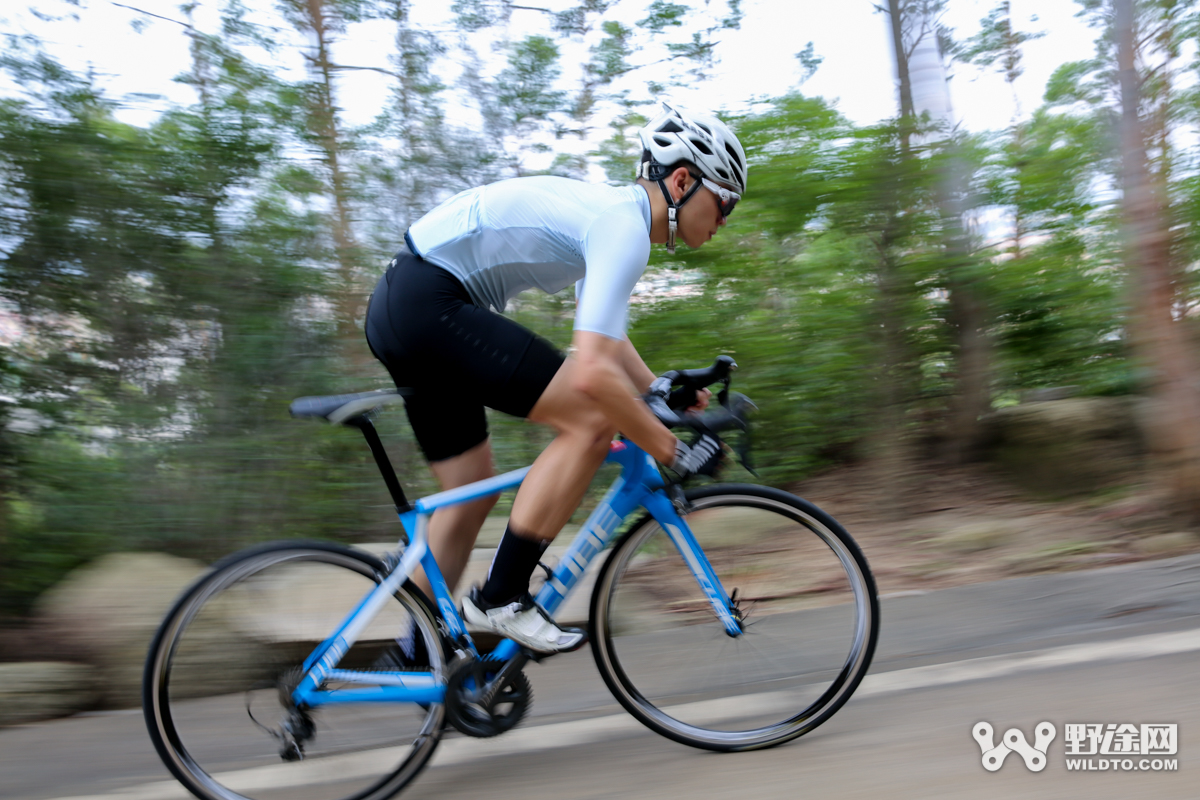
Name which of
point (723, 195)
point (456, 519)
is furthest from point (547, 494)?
point (723, 195)

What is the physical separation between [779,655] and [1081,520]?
3.21 meters

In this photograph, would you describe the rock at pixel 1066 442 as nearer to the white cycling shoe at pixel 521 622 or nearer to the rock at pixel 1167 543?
the rock at pixel 1167 543

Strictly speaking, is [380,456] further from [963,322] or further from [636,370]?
[963,322]

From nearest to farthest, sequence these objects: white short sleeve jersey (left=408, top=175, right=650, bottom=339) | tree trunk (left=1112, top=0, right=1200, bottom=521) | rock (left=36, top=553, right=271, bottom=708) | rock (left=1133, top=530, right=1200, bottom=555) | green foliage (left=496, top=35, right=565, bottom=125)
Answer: white short sleeve jersey (left=408, top=175, right=650, bottom=339), rock (left=36, top=553, right=271, bottom=708), rock (left=1133, top=530, right=1200, bottom=555), tree trunk (left=1112, top=0, right=1200, bottom=521), green foliage (left=496, top=35, right=565, bottom=125)

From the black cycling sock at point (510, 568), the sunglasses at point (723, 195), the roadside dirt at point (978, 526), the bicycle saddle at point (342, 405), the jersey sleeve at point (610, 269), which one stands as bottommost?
the roadside dirt at point (978, 526)

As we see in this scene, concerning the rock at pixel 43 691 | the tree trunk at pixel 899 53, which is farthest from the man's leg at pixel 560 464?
the tree trunk at pixel 899 53

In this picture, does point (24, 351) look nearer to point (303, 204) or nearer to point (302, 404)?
point (303, 204)

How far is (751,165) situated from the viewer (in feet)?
18.6

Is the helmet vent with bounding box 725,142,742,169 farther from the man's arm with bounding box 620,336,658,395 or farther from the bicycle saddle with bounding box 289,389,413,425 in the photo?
the bicycle saddle with bounding box 289,389,413,425

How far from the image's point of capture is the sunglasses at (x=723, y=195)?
246 centimetres

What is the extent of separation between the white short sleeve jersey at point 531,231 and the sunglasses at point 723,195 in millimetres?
183

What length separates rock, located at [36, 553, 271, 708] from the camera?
3.31 meters

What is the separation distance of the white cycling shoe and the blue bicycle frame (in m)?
0.04

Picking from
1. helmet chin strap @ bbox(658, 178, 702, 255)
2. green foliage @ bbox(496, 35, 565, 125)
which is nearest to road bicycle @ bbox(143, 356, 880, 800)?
helmet chin strap @ bbox(658, 178, 702, 255)
